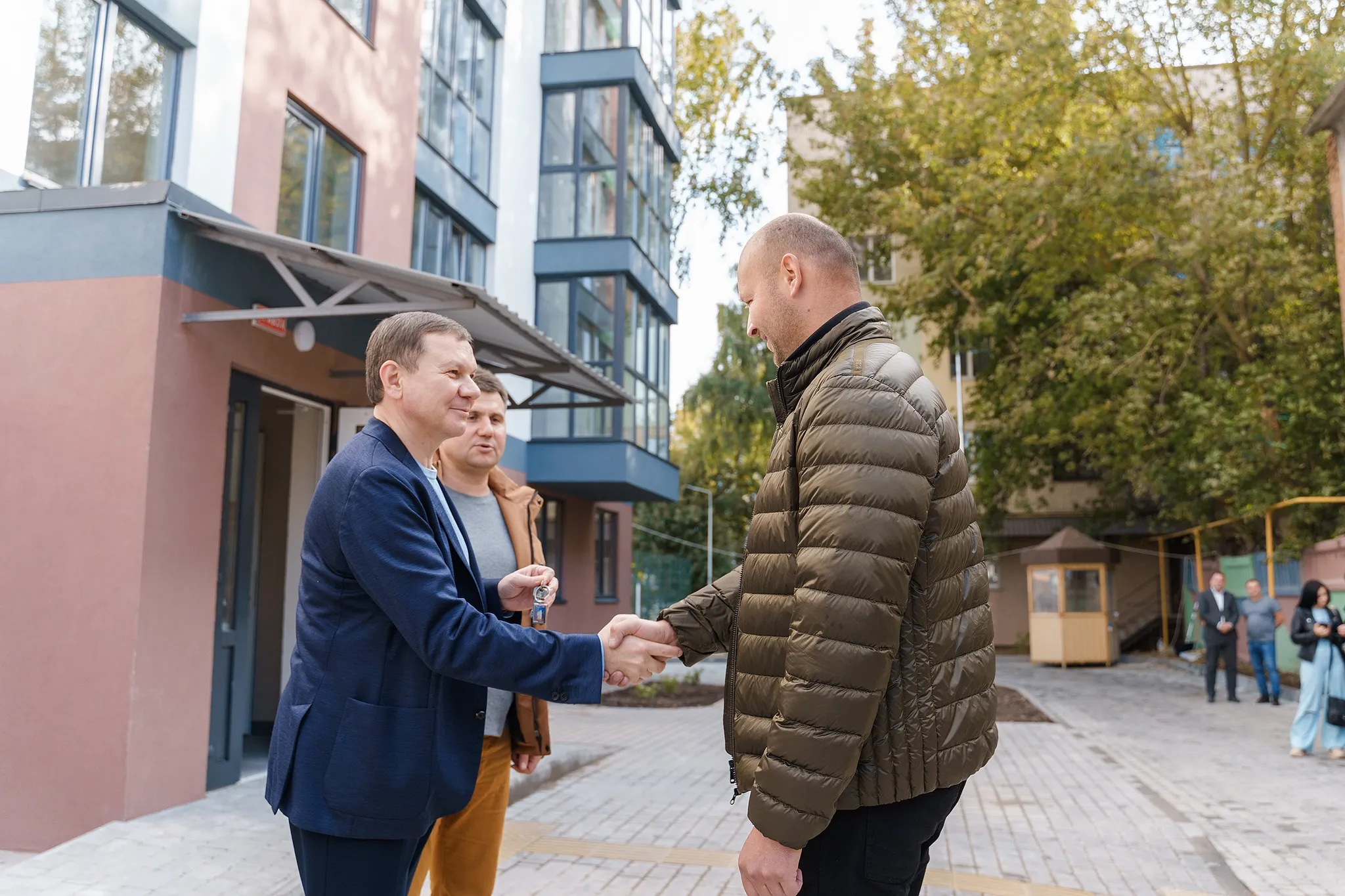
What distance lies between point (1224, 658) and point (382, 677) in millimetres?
17263

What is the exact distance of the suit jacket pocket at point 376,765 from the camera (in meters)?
2.37

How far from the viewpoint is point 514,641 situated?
2.49 m

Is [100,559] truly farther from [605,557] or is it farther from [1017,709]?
[605,557]

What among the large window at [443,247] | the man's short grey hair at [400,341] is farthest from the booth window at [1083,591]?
the man's short grey hair at [400,341]

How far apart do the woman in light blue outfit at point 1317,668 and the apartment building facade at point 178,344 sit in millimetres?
7433

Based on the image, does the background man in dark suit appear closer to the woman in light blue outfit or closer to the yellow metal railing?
the yellow metal railing

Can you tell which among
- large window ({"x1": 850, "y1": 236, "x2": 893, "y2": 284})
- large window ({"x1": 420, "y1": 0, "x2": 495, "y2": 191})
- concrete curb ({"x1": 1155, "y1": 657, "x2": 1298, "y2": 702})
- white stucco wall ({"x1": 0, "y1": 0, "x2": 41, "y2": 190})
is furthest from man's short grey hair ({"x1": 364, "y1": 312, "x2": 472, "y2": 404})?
large window ({"x1": 850, "y1": 236, "x2": 893, "y2": 284})

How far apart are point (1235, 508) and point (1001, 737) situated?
1141 cm

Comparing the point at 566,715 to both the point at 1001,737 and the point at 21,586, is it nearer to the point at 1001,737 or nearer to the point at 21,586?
the point at 1001,737

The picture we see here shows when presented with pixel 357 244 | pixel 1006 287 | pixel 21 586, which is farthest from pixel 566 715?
pixel 1006 287

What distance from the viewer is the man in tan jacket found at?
12.0ft

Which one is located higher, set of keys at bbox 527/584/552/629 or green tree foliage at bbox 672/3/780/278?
green tree foliage at bbox 672/3/780/278

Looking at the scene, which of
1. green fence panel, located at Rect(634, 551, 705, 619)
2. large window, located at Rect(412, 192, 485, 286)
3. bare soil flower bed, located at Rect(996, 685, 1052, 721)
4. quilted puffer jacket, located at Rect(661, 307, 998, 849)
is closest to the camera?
quilted puffer jacket, located at Rect(661, 307, 998, 849)

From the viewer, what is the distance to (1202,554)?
2639 centimetres
